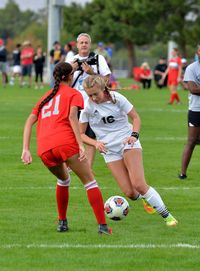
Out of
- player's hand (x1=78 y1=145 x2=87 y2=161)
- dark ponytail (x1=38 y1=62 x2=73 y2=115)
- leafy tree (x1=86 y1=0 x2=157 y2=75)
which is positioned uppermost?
dark ponytail (x1=38 y1=62 x2=73 y2=115)

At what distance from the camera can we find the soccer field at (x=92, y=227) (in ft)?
27.8

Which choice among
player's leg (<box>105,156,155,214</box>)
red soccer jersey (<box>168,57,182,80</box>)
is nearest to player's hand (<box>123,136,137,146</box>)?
player's leg (<box>105,156,155,214</box>)

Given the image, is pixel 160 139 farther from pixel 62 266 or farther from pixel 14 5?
pixel 14 5

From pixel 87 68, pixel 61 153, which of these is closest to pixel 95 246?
pixel 61 153

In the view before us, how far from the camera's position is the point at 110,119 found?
34.4 ft

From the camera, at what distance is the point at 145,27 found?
7475cm

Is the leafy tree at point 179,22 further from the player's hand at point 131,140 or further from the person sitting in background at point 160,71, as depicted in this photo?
the player's hand at point 131,140

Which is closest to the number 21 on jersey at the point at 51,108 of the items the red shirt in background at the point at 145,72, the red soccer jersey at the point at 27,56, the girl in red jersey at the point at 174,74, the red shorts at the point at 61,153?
the red shorts at the point at 61,153

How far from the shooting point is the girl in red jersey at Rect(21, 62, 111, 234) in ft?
30.9

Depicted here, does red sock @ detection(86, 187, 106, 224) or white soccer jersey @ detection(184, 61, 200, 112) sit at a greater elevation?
white soccer jersey @ detection(184, 61, 200, 112)

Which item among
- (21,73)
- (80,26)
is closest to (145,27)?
(80,26)

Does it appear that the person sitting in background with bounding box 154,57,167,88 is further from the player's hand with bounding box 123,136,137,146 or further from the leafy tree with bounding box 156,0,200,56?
the player's hand with bounding box 123,136,137,146

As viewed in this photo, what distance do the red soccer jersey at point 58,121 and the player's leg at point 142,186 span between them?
116 centimetres

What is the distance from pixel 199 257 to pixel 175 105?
24.2 metres
